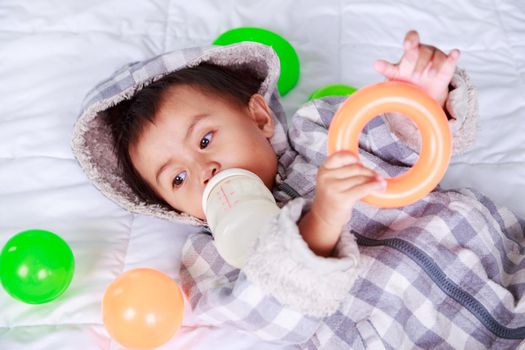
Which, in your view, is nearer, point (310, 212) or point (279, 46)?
point (310, 212)

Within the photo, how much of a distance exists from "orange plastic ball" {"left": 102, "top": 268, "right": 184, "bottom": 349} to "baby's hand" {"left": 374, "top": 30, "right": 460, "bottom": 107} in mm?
457

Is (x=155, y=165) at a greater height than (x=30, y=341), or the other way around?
(x=155, y=165)

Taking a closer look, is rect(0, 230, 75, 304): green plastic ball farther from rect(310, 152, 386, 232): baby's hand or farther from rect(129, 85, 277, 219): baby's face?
rect(310, 152, 386, 232): baby's hand

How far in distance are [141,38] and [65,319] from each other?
69 centimetres

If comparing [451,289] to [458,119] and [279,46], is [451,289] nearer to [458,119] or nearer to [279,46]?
[458,119]

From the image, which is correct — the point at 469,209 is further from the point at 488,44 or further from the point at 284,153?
the point at 488,44

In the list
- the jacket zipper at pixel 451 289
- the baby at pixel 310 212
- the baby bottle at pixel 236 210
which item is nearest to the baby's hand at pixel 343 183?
the baby at pixel 310 212

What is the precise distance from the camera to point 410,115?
90 cm

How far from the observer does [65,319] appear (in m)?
1.15

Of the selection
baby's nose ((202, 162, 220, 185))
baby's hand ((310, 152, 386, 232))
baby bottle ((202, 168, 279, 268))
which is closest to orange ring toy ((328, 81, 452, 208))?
baby's hand ((310, 152, 386, 232))

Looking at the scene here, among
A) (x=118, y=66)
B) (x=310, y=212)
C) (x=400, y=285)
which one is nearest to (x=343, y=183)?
(x=310, y=212)

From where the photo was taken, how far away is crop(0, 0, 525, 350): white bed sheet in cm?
118

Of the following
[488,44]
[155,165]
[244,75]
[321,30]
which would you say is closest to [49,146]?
[155,165]

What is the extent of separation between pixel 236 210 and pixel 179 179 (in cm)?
21
